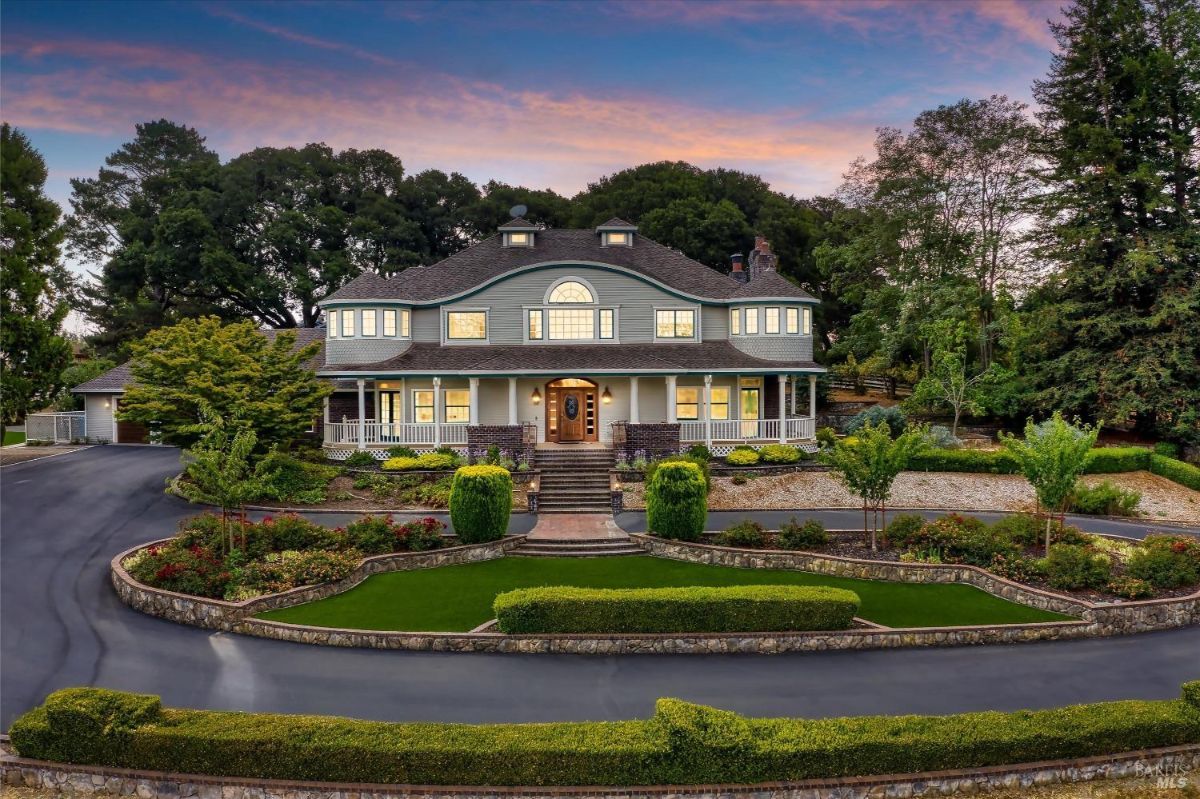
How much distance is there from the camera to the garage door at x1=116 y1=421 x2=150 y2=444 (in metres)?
33.4

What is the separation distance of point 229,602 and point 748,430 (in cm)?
2088

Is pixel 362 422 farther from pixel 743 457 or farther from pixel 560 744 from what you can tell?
pixel 560 744

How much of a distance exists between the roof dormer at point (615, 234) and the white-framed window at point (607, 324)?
549cm

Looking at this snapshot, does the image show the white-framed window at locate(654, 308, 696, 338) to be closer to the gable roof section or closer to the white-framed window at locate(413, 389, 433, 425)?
the white-framed window at locate(413, 389, 433, 425)

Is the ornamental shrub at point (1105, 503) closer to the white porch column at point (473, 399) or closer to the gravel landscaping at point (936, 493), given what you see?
the gravel landscaping at point (936, 493)

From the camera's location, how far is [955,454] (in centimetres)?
2536

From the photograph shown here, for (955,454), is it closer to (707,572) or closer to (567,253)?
(707,572)

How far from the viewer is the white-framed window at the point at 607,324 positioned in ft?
98.7

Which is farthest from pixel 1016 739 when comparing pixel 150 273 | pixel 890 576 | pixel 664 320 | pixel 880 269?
pixel 150 273

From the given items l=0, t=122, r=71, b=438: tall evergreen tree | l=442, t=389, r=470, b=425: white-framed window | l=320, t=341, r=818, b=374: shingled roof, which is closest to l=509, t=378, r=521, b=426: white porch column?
l=320, t=341, r=818, b=374: shingled roof

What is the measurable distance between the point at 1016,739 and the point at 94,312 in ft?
205

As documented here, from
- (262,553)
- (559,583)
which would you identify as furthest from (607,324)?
(262,553)

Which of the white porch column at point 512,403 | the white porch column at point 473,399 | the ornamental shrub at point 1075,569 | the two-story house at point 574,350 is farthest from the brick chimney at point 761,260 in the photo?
the ornamental shrub at point 1075,569

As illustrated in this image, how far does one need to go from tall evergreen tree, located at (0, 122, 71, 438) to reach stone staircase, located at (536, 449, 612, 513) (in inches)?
745
